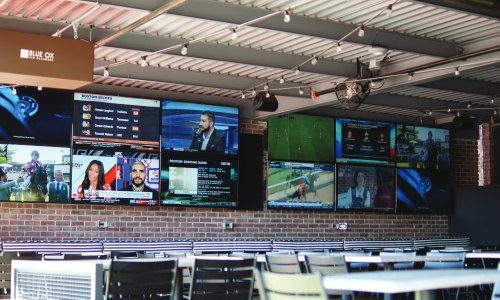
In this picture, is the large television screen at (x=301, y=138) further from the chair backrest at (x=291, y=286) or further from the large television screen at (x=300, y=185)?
the chair backrest at (x=291, y=286)

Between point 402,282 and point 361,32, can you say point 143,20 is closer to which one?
point 361,32

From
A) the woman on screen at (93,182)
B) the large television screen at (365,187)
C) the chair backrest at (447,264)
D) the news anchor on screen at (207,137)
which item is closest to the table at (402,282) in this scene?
the chair backrest at (447,264)

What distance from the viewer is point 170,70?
11.2 metres

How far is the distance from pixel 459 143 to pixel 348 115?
9.77ft

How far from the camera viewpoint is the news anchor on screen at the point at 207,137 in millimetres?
12414

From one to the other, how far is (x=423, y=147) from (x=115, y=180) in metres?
6.54

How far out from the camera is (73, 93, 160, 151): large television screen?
1144cm

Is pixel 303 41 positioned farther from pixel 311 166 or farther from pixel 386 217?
pixel 386 217

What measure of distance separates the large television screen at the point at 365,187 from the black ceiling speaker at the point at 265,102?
2.74 meters

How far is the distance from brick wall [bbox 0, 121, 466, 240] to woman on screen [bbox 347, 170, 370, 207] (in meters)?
0.26

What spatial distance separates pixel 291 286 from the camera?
386 cm

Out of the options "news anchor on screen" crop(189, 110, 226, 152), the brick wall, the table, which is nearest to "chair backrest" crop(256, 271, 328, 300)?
the table

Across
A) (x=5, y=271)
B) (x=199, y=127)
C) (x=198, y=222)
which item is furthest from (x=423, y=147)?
(x=5, y=271)

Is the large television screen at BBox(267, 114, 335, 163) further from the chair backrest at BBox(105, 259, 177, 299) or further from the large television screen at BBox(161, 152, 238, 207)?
the chair backrest at BBox(105, 259, 177, 299)
